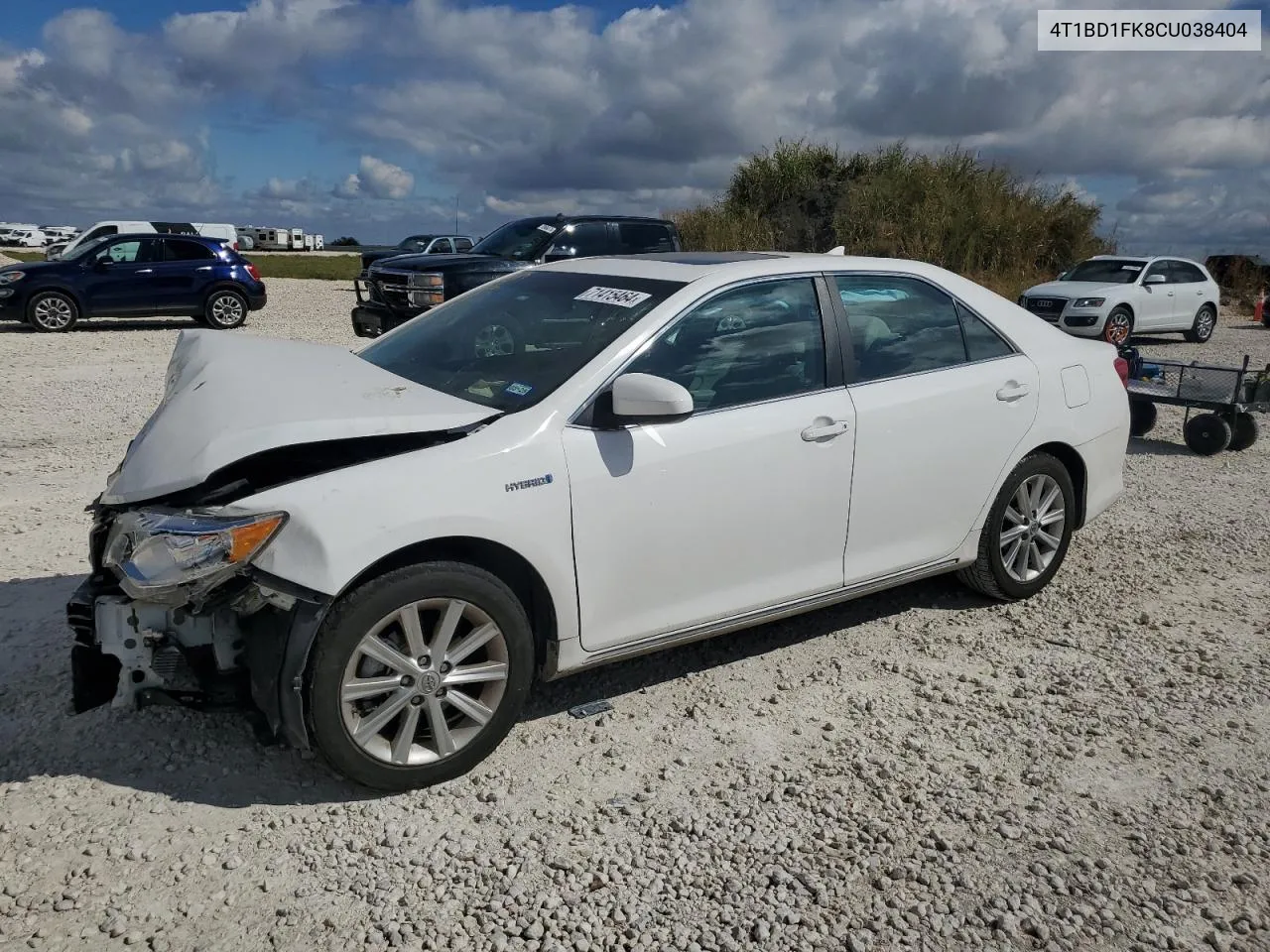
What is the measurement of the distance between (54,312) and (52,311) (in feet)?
0.10

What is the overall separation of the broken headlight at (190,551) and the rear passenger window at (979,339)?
→ 3176 millimetres

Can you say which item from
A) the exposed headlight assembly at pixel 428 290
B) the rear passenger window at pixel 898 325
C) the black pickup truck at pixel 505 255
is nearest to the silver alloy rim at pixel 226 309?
the black pickup truck at pixel 505 255

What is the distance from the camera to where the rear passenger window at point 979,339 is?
4.76m

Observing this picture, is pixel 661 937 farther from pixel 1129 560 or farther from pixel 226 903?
pixel 1129 560

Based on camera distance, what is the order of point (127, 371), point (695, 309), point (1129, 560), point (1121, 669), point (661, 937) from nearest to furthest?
point (661, 937)
point (695, 309)
point (1121, 669)
point (1129, 560)
point (127, 371)

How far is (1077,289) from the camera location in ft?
60.0

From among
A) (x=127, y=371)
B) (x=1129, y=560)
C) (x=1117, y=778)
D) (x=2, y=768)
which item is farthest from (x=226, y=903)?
(x=127, y=371)

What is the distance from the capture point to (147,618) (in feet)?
10.6

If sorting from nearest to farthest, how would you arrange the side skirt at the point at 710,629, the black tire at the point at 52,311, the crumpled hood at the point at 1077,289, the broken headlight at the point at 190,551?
the broken headlight at the point at 190,551 < the side skirt at the point at 710,629 < the black tire at the point at 52,311 < the crumpled hood at the point at 1077,289

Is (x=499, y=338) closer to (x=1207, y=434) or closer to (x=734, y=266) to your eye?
(x=734, y=266)

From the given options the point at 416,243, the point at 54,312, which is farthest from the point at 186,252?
the point at 416,243

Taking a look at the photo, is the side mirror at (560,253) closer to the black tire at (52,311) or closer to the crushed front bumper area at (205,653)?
the black tire at (52,311)

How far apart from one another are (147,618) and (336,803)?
84 cm

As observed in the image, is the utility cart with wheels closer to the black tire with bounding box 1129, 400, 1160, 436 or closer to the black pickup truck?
the black tire with bounding box 1129, 400, 1160, 436
